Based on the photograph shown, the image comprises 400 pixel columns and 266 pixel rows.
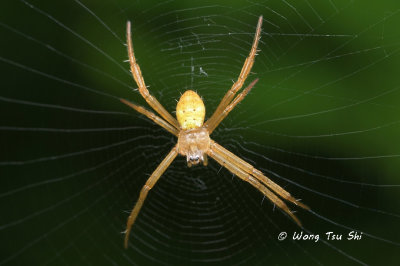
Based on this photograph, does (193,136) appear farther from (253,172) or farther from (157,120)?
(253,172)

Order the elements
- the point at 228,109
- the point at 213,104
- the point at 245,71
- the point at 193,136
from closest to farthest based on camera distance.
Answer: the point at 245,71 < the point at 228,109 < the point at 193,136 < the point at 213,104

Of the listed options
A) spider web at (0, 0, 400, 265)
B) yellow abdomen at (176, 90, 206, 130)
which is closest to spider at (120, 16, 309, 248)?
yellow abdomen at (176, 90, 206, 130)

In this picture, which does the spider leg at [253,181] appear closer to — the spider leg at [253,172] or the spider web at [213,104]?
the spider leg at [253,172]

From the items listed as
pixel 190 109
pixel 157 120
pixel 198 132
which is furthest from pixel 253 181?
pixel 157 120

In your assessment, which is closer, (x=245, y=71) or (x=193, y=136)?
(x=245, y=71)

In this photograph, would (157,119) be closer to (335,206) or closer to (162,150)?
(162,150)

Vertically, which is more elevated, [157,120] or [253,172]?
[157,120]

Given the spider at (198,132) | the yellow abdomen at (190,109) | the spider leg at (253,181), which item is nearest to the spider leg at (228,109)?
the spider at (198,132)
